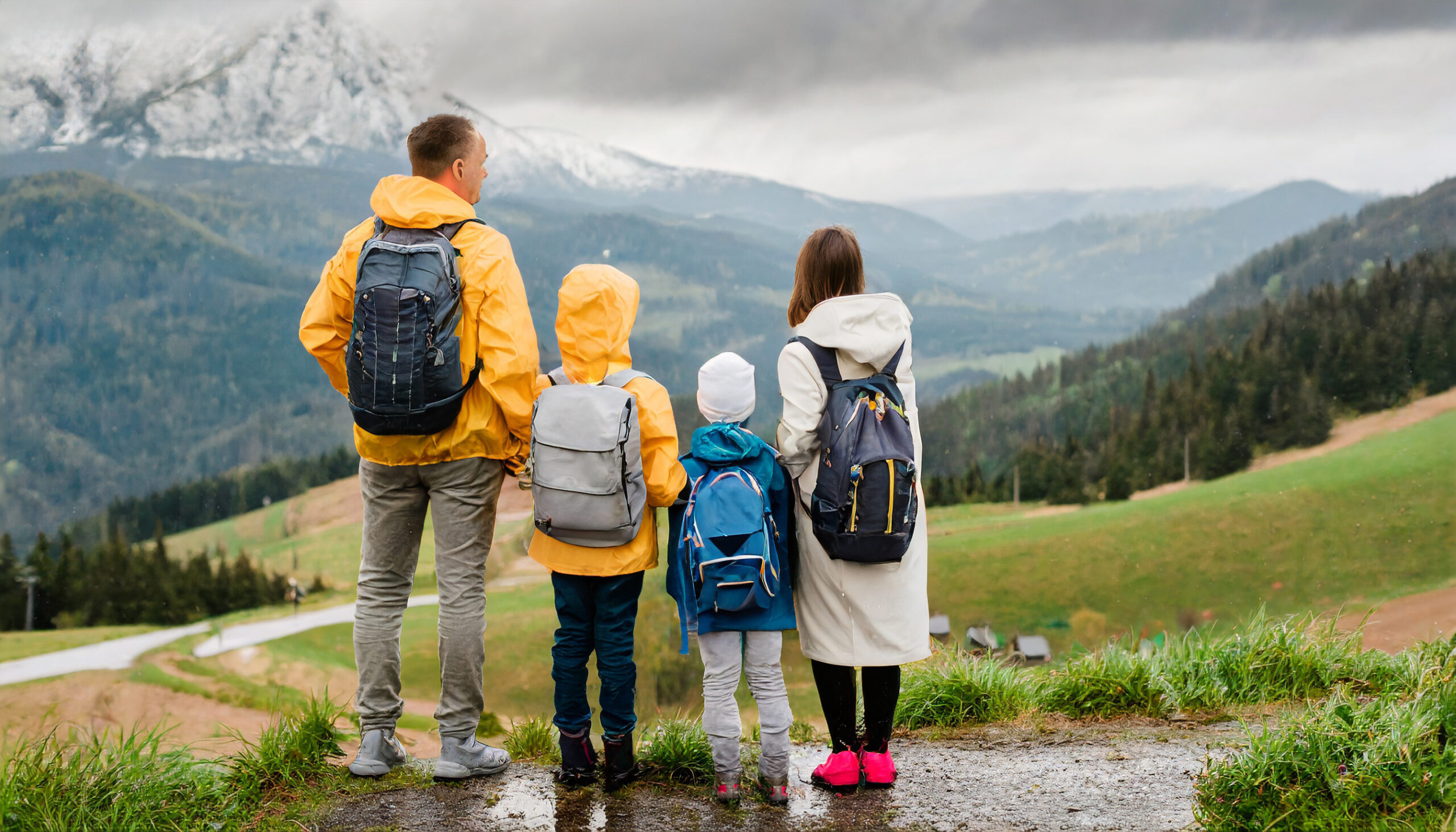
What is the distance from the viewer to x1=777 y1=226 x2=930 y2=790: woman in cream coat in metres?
3.62

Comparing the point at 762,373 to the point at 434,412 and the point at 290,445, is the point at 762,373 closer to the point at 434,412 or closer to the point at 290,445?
the point at 290,445

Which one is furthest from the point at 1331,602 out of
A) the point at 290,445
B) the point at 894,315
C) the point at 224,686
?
the point at 290,445

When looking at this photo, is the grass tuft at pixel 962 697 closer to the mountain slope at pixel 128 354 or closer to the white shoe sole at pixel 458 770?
the white shoe sole at pixel 458 770

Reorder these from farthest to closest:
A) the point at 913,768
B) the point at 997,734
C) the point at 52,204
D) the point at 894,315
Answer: the point at 52,204, the point at 997,734, the point at 913,768, the point at 894,315

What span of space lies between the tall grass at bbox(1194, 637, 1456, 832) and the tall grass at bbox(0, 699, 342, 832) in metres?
3.85

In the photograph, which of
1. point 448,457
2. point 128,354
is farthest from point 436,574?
point 128,354

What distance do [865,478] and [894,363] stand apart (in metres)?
0.55

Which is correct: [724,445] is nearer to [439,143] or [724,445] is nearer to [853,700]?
[853,700]

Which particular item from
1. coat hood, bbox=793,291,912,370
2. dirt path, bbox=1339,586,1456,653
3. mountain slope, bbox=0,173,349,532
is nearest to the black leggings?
coat hood, bbox=793,291,912,370

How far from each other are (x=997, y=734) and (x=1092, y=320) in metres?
49.8

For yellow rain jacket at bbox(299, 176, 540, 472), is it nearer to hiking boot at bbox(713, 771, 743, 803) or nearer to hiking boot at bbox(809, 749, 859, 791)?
hiking boot at bbox(713, 771, 743, 803)

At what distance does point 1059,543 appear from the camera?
24.4 m

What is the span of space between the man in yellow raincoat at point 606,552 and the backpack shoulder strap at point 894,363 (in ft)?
3.12

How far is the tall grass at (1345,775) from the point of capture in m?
3.10
